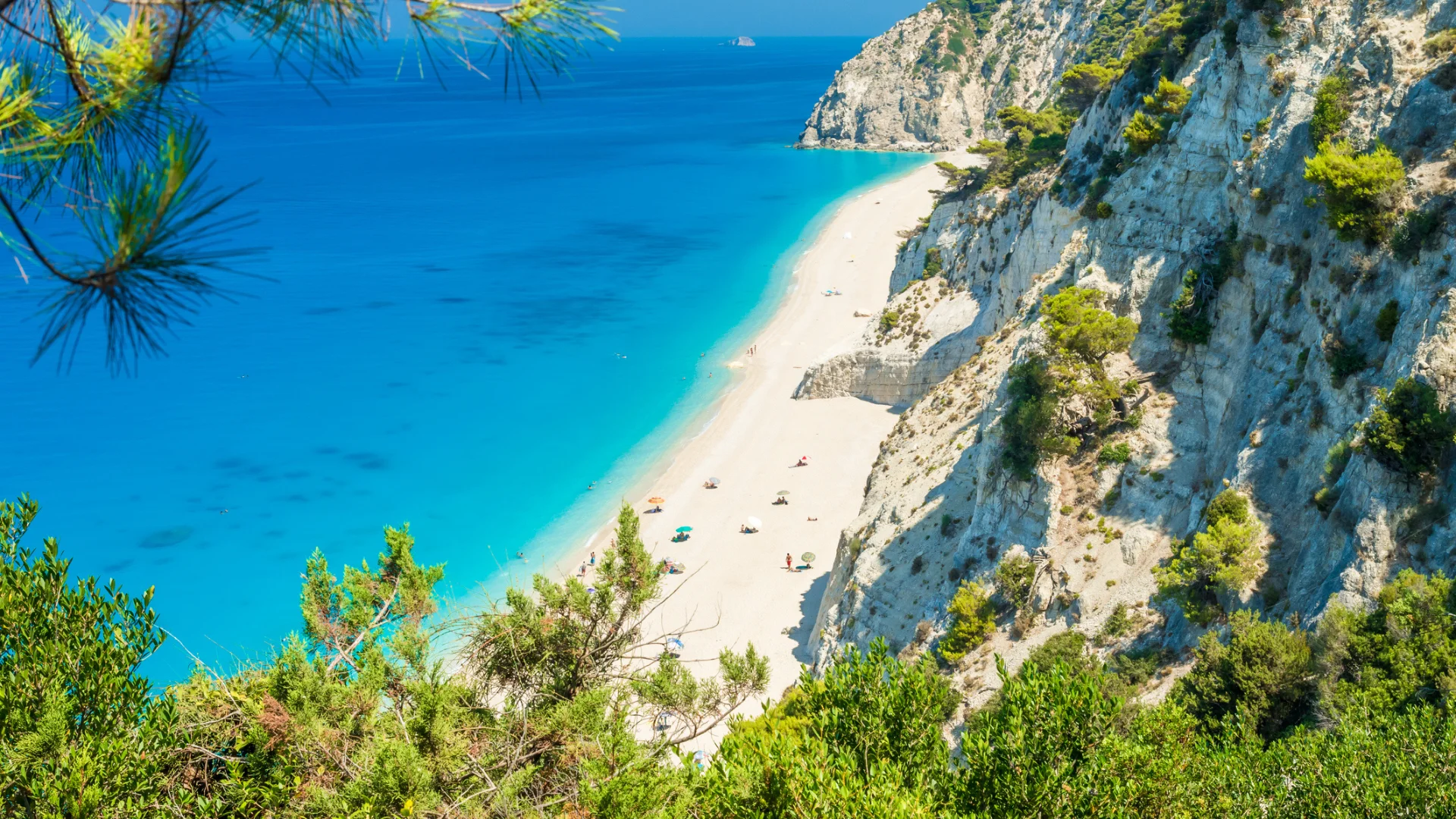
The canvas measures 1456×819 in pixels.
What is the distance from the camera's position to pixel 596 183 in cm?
11988

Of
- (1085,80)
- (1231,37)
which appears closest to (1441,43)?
(1231,37)

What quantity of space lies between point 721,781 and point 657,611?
1035 inches

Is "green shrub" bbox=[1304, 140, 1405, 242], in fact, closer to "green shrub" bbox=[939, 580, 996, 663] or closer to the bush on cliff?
the bush on cliff

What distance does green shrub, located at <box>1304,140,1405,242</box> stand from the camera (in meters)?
18.8

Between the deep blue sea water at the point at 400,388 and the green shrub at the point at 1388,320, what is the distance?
910 inches

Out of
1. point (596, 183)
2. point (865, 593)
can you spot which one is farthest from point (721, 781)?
point (596, 183)

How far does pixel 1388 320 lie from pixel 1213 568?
6013mm

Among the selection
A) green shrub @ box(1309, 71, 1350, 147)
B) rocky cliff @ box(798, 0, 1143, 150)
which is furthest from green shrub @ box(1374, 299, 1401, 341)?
rocky cliff @ box(798, 0, 1143, 150)

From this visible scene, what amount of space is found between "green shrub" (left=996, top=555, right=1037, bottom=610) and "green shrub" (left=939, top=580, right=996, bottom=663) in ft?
1.76

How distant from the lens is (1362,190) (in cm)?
1900

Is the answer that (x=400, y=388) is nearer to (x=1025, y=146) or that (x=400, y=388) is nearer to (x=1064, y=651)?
(x=1025, y=146)

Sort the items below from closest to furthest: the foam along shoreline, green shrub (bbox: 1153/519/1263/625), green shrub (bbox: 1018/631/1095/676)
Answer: green shrub (bbox: 1153/519/1263/625) → green shrub (bbox: 1018/631/1095/676) → the foam along shoreline

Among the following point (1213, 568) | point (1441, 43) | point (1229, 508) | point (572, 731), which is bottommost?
point (1213, 568)

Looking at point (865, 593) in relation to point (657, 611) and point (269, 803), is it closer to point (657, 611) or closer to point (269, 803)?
point (657, 611)
